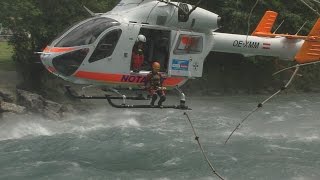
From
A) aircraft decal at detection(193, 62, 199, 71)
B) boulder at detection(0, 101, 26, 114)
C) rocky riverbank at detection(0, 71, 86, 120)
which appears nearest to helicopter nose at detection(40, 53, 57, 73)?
aircraft decal at detection(193, 62, 199, 71)

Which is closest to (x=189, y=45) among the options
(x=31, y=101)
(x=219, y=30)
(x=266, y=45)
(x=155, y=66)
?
(x=155, y=66)

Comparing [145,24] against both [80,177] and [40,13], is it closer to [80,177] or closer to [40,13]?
[80,177]

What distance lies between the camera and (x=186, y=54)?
12.2 m

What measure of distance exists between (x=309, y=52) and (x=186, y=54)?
290 cm

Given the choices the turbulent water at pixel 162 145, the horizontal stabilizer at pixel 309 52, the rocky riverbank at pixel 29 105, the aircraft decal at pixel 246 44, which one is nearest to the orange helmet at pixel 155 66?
the aircraft decal at pixel 246 44

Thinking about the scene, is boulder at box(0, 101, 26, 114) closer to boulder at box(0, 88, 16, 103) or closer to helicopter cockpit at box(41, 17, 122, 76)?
boulder at box(0, 88, 16, 103)

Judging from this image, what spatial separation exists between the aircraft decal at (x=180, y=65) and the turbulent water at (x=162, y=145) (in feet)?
13.5

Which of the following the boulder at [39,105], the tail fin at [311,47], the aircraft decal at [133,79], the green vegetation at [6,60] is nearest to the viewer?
the aircraft decal at [133,79]

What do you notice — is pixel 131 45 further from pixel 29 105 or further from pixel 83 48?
pixel 29 105

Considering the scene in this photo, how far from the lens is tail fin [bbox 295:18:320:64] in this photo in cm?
1222

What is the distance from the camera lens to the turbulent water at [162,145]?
15641 millimetres

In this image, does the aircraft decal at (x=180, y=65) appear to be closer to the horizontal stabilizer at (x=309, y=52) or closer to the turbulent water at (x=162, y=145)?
the horizontal stabilizer at (x=309, y=52)

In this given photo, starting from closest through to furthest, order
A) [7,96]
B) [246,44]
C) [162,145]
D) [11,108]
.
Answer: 1. [246,44]
2. [162,145]
3. [11,108]
4. [7,96]

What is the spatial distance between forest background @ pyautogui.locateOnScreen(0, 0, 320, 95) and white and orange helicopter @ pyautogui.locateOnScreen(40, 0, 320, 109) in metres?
7.75
